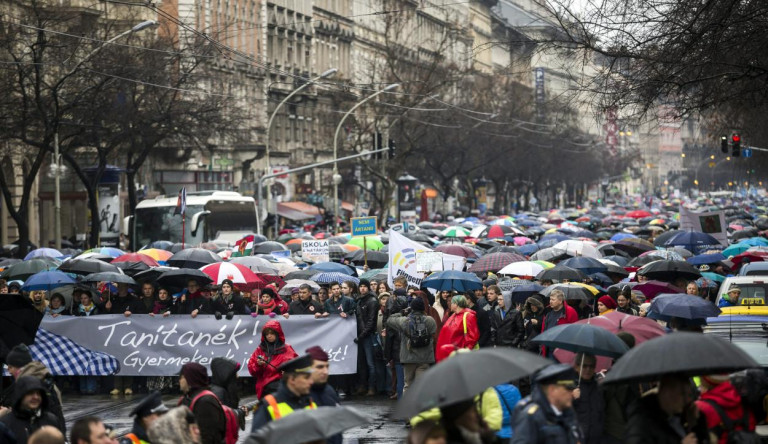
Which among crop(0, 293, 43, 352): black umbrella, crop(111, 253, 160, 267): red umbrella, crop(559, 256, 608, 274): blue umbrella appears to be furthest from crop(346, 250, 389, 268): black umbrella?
crop(0, 293, 43, 352): black umbrella

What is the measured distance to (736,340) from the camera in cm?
1327

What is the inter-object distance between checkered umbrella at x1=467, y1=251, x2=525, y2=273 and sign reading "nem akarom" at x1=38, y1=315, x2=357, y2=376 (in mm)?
6730

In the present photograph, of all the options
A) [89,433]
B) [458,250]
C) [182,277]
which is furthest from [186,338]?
[458,250]

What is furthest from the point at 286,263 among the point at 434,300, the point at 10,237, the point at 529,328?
the point at 10,237

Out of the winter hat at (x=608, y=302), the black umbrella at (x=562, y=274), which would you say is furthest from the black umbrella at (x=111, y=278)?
the winter hat at (x=608, y=302)

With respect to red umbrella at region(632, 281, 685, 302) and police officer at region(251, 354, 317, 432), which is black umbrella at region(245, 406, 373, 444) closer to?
police officer at region(251, 354, 317, 432)

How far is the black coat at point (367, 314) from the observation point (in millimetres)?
18734

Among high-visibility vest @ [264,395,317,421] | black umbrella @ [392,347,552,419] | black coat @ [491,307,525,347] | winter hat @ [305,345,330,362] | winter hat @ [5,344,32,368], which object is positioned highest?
black umbrella @ [392,347,552,419]

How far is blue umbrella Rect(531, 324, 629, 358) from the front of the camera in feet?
35.4

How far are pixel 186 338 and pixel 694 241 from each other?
610 inches

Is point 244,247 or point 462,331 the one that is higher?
point 244,247

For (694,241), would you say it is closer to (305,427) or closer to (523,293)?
(523,293)

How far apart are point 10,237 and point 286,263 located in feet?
97.7

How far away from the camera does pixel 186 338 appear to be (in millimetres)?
18938
